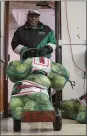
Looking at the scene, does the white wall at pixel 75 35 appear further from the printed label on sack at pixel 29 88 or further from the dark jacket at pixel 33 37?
the printed label on sack at pixel 29 88

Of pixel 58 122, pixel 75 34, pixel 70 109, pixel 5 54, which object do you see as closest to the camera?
pixel 58 122

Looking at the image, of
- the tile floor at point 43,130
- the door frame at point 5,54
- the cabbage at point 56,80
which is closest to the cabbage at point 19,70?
the cabbage at point 56,80

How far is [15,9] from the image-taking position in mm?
3658

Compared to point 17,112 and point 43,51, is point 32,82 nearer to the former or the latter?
point 17,112

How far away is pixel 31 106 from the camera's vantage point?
187 cm

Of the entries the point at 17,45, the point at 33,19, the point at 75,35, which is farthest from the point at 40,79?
the point at 75,35

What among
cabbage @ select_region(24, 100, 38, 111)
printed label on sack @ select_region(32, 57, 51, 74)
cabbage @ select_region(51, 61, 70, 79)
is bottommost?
cabbage @ select_region(24, 100, 38, 111)

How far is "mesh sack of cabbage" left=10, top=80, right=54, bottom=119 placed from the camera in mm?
1869

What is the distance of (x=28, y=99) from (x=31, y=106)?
87 mm

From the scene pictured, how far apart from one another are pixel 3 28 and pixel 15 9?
46 centimetres

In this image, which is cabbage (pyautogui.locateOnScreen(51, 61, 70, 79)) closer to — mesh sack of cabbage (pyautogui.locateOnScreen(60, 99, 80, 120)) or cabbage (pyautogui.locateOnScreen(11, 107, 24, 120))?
cabbage (pyautogui.locateOnScreen(11, 107, 24, 120))

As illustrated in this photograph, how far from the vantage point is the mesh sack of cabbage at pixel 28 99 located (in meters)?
1.87

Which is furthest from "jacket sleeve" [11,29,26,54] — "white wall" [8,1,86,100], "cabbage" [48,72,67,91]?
"white wall" [8,1,86,100]

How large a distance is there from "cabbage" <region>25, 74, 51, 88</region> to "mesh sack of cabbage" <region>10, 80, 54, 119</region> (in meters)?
0.04
